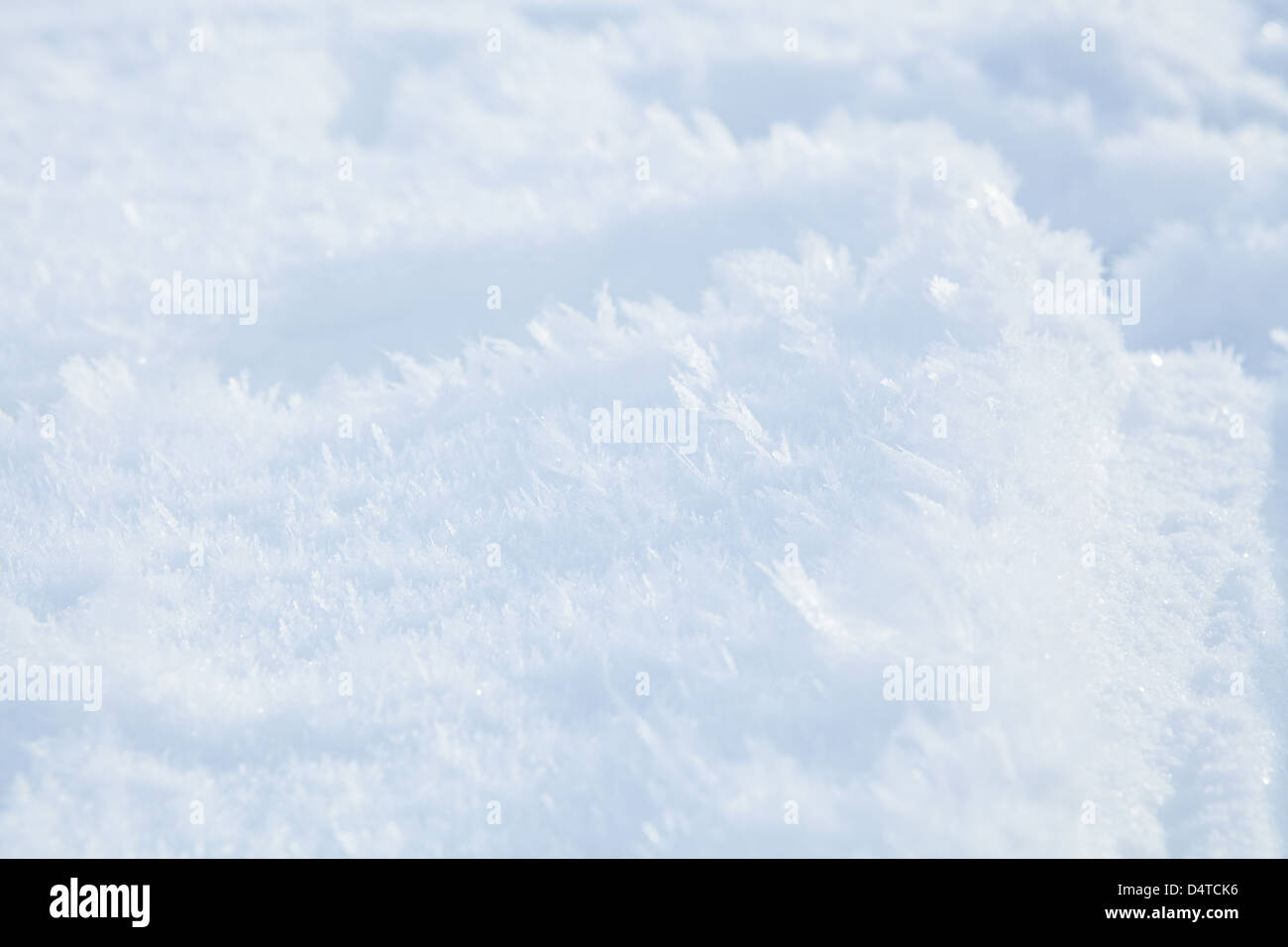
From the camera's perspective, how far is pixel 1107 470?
4.85 meters

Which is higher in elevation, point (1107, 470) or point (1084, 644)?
point (1107, 470)

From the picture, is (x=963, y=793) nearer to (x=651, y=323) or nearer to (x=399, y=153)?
(x=651, y=323)

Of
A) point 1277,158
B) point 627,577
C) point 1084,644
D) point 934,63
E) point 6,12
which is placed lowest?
point 1084,644

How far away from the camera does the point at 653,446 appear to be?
16.0 feet

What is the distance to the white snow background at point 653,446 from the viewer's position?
12.8 feet

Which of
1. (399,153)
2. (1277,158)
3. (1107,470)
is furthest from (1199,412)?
(399,153)

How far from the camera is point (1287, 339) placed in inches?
228

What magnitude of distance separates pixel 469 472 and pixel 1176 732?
10.1 feet

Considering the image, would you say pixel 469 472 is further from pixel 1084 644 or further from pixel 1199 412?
pixel 1199 412

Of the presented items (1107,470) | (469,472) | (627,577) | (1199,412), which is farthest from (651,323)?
(1199,412)

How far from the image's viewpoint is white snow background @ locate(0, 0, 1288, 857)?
12.8 ft

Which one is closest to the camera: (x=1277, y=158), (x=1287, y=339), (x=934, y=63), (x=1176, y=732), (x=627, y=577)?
(x=1176, y=732)

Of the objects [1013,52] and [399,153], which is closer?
[399,153]

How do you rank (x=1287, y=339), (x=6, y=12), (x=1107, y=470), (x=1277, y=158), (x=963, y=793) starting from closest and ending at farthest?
(x=963, y=793), (x=1107, y=470), (x=1287, y=339), (x=1277, y=158), (x=6, y=12)
